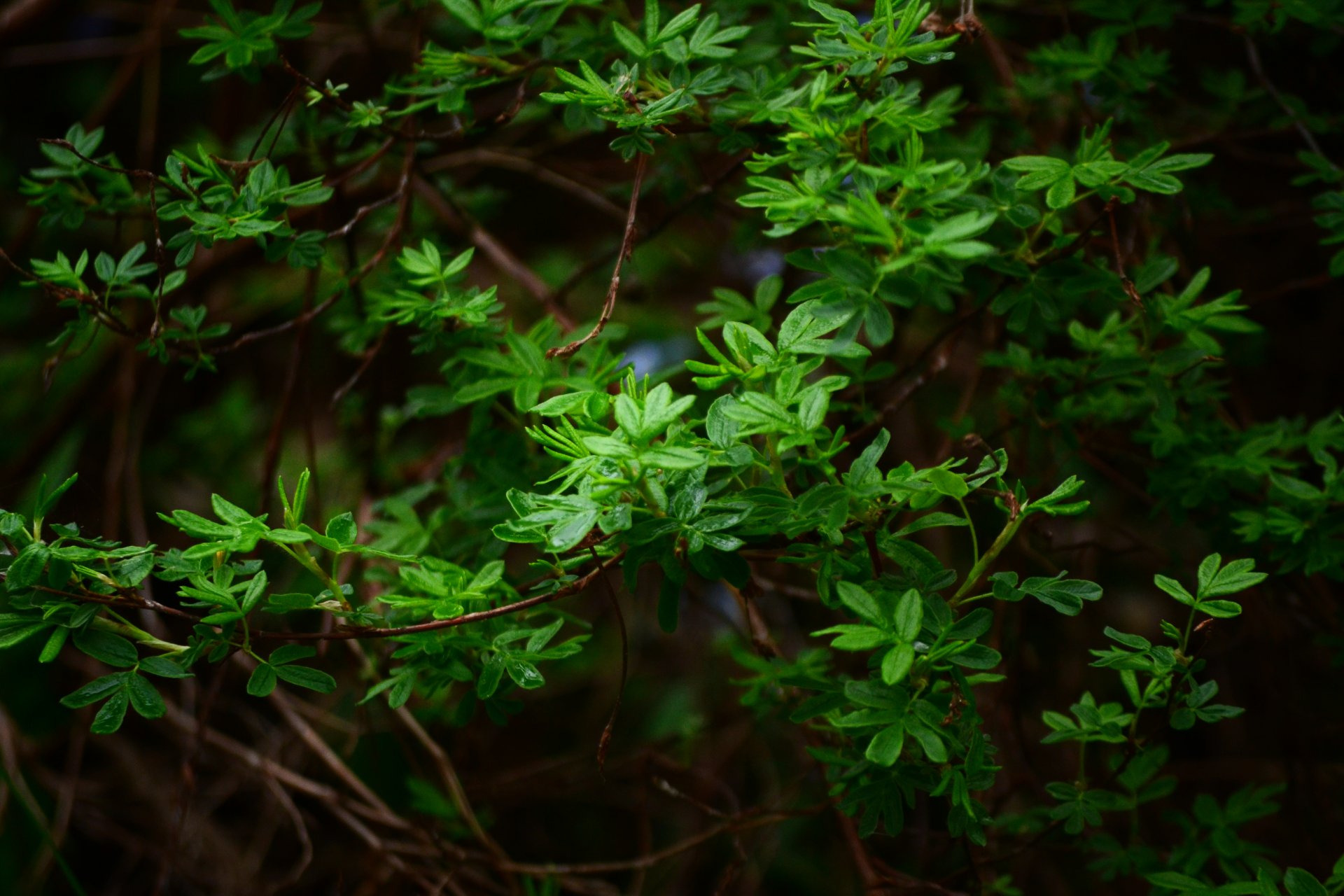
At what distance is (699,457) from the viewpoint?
30.8 inches

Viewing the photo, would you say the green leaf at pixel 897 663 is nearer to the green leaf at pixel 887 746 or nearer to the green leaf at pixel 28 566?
the green leaf at pixel 887 746

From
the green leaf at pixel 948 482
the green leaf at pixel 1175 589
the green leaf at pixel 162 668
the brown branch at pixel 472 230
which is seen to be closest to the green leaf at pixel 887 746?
the green leaf at pixel 948 482

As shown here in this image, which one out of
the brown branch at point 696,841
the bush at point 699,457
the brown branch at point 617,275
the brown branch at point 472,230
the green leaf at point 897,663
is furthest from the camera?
the brown branch at point 472,230

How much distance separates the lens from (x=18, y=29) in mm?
1931

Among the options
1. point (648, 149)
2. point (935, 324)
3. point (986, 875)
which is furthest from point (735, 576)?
point (935, 324)

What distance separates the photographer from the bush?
0.88m

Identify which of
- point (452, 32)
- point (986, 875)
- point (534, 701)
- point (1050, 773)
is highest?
point (452, 32)

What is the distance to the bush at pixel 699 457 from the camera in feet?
2.88

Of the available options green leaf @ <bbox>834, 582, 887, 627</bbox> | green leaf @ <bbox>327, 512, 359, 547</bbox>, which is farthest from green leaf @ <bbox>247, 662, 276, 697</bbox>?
green leaf @ <bbox>834, 582, 887, 627</bbox>

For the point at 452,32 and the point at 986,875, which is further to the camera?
the point at 452,32

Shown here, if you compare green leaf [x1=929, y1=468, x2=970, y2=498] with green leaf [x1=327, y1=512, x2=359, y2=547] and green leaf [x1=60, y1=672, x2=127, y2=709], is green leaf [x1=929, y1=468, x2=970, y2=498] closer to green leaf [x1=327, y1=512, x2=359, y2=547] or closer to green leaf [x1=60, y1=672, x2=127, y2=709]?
green leaf [x1=327, y1=512, x2=359, y2=547]

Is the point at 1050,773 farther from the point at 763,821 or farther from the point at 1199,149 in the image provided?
the point at 1199,149

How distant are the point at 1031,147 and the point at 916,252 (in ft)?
3.13

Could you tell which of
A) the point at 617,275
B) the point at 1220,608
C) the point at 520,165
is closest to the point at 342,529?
the point at 617,275
